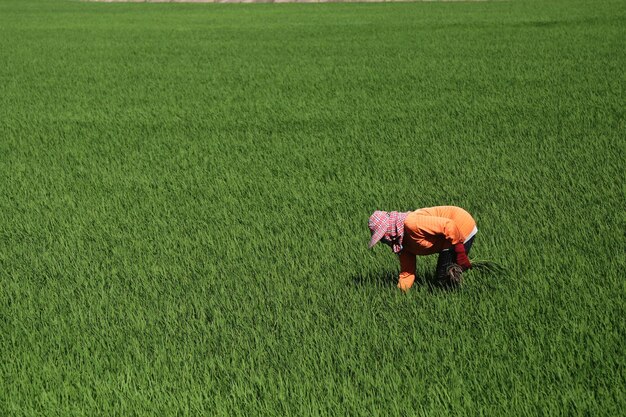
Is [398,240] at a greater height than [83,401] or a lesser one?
greater

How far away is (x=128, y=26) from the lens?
67.7ft

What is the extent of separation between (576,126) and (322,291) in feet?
14.4

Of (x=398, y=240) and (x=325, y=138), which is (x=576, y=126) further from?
(x=398, y=240)

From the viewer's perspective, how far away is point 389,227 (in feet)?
11.3

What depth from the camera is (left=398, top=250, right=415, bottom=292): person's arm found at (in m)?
3.58

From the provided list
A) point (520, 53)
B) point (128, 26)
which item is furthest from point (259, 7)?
point (520, 53)

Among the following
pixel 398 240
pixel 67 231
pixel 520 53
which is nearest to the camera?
pixel 398 240

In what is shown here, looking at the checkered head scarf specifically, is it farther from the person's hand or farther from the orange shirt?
the person's hand

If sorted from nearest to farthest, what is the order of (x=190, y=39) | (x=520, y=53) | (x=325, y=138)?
(x=325, y=138) → (x=520, y=53) → (x=190, y=39)

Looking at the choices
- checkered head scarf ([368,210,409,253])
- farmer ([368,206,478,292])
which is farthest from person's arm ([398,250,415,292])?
checkered head scarf ([368,210,409,253])

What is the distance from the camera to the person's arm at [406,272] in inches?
141

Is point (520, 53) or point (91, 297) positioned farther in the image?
point (520, 53)

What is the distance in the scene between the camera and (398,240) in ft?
11.4

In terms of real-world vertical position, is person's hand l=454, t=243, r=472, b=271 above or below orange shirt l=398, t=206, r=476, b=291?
below
